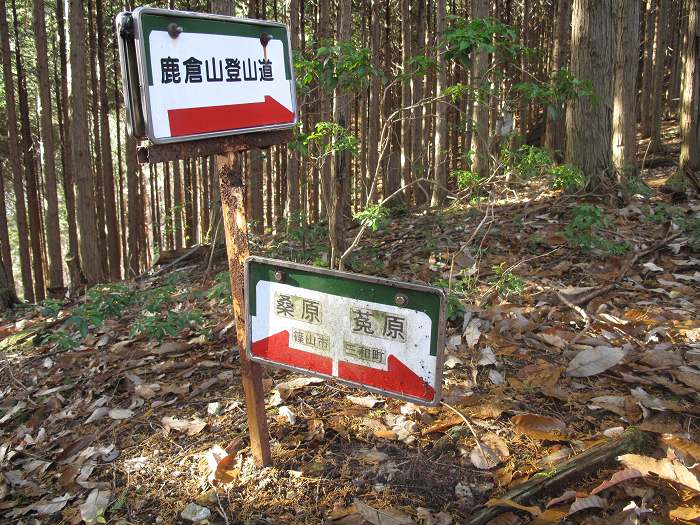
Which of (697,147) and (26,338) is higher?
(697,147)

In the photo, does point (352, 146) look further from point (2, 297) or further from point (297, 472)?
point (2, 297)

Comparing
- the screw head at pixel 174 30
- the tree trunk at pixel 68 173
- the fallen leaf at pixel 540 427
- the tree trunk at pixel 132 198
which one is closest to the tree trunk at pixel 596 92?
the fallen leaf at pixel 540 427

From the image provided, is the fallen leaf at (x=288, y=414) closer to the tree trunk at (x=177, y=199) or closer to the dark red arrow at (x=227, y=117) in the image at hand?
the dark red arrow at (x=227, y=117)

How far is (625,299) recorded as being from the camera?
444cm

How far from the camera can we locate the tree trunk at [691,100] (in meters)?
9.30

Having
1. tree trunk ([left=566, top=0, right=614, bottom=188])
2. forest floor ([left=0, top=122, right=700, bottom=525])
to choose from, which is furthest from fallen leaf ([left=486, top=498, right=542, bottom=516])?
tree trunk ([left=566, top=0, right=614, bottom=188])

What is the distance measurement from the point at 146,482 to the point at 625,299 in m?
3.65

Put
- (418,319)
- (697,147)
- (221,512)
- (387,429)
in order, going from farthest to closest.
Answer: (697,147)
(387,429)
(221,512)
(418,319)

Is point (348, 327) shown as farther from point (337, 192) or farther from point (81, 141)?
point (81, 141)

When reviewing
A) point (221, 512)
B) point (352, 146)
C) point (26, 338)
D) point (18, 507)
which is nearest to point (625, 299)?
point (352, 146)

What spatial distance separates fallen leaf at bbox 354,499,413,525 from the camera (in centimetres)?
222

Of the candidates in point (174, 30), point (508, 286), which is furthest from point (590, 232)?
point (174, 30)

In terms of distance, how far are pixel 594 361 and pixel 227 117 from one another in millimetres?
2466

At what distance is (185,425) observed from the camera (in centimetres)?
313
